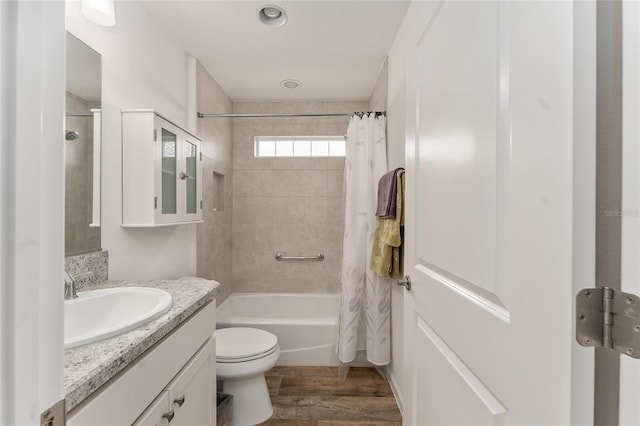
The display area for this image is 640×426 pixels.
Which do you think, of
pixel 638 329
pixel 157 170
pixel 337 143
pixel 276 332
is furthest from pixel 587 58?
pixel 337 143

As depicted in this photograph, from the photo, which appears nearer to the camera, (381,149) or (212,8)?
(212,8)

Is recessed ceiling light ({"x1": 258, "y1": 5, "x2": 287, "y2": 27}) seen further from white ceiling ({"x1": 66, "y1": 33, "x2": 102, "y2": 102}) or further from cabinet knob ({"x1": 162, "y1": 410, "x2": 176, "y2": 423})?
cabinet knob ({"x1": 162, "y1": 410, "x2": 176, "y2": 423})

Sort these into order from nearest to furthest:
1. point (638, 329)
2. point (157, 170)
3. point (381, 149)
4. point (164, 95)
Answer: point (638, 329) → point (157, 170) → point (164, 95) → point (381, 149)

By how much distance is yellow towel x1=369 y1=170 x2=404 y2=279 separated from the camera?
1.79m

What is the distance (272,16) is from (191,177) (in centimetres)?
107

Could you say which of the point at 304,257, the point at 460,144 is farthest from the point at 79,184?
the point at 304,257

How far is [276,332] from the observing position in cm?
238

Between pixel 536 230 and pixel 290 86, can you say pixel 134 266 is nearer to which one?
pixel 536 230

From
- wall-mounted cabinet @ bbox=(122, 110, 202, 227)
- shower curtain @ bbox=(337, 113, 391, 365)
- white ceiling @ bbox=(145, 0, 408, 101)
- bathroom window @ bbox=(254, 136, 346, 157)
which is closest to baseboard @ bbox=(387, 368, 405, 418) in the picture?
shower curtain @ bbox=(337, 113, 391, 365)

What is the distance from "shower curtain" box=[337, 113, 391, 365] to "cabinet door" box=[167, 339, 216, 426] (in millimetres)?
1122

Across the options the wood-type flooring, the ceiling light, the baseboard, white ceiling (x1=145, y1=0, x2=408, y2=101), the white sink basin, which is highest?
white ceiling (x1=145, y1=0, x2=408, y2=101)

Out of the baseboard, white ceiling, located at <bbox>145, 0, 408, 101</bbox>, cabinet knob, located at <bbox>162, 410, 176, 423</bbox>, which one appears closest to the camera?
cabinet knob, located at <bbox>162, 410, 176, 423</bbox>

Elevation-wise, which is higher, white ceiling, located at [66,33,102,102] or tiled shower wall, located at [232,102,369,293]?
white ceiling, located at [66,33,102,102]

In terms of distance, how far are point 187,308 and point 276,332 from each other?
57.0 inches
